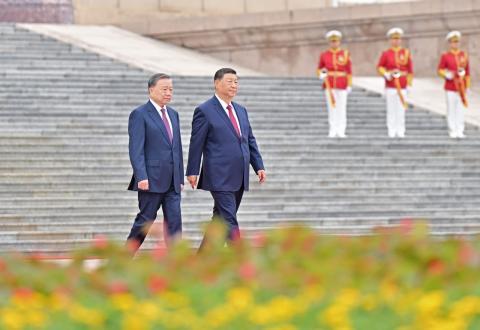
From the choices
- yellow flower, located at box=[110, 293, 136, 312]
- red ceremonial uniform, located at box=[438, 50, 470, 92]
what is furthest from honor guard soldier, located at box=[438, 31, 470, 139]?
yellow flower, located at box=[110, 293, 136, 312]

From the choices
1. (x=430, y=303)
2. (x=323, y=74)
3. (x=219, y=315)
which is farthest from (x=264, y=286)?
(x=323, y=74)

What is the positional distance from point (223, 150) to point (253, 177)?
17.0 feet

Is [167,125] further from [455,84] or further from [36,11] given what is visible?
[36,11]

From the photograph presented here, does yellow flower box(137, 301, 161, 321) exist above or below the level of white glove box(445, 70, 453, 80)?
below

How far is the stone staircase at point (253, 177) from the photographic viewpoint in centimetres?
Result: 1416

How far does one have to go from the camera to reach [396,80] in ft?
62.6

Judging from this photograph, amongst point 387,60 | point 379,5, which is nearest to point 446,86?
point 387,60

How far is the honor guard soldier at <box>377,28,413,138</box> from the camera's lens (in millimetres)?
18531

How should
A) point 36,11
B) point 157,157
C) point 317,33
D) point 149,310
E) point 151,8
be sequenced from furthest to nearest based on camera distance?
point 151,8
point 36,11
point 317,33
point 157,157
point 149,310

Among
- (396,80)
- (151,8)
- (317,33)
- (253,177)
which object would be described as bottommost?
(253,177)

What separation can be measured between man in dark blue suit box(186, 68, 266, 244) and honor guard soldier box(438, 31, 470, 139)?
8.13m

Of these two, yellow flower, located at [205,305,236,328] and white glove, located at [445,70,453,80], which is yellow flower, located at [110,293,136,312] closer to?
yellow flower, located at [205,305,236,328]

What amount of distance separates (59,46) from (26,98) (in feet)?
12.1

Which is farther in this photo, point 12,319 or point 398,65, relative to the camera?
point 398,65
